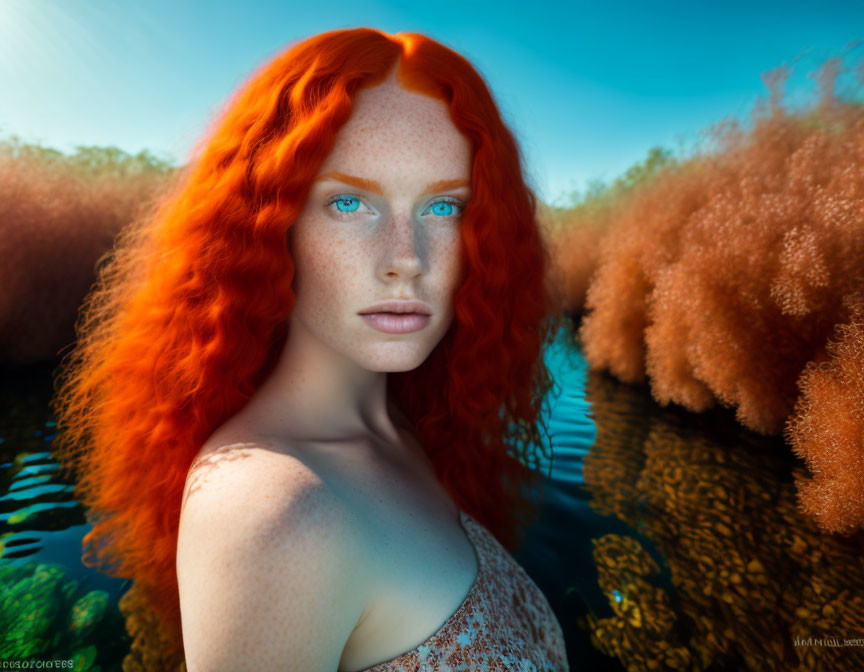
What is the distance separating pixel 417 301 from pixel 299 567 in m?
0.55

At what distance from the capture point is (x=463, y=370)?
144 centimetres

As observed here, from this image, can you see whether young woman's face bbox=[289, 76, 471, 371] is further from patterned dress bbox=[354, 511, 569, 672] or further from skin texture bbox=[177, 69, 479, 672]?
patterned dress bbox=[354, 511, 569, 672]

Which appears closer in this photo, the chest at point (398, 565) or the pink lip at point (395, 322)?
the chest at point (398, 565)

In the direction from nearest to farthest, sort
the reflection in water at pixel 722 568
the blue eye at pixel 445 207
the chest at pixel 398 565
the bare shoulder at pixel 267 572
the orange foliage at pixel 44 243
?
the bare shoulder at pixel 267 572
the chest at pixel 398 565
the blue eye at pixel 445 207
the reflection in water at pixel 722 568
the orange foliage at pixel 44 243

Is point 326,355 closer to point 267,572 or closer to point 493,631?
point 267,572

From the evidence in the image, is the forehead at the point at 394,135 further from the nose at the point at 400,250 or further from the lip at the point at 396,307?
the lip at the point at 396,307

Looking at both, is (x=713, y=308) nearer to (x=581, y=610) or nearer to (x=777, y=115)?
(x=777, y=115)

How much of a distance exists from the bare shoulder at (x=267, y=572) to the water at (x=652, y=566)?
37.1 inches

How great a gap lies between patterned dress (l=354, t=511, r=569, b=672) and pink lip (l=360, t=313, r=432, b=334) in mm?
579

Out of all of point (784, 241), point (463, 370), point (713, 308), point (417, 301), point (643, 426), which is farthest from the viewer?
point (643, 426)

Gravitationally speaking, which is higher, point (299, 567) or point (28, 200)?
point (28, 200)

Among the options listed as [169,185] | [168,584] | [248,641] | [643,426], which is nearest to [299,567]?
[248,641]

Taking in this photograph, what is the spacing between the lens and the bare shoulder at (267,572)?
2.10 feet

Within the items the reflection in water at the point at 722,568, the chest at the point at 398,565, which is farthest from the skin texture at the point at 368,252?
the reflection in water at the point at 722,568
